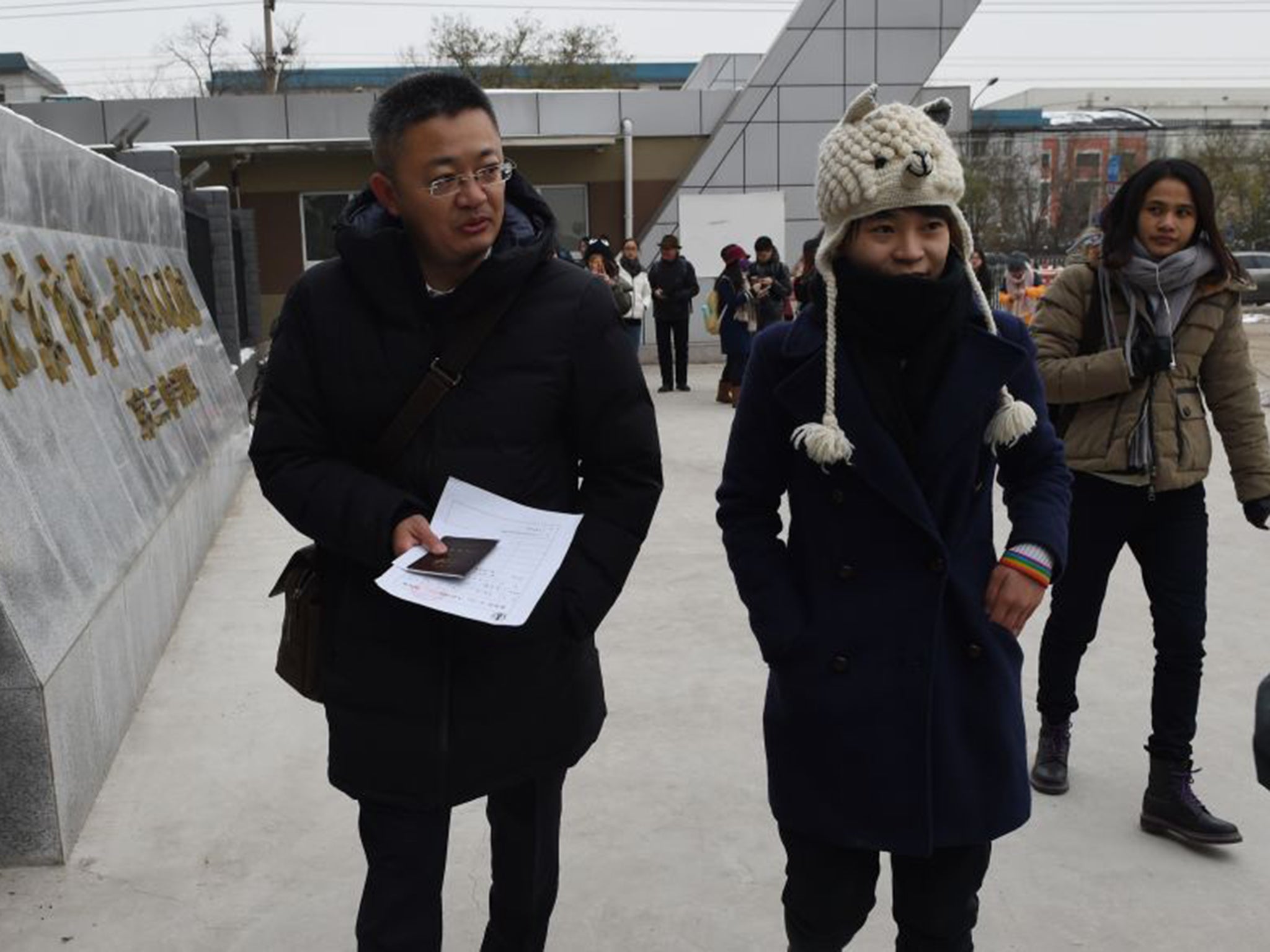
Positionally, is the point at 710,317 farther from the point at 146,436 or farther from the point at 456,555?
the point at 456,555

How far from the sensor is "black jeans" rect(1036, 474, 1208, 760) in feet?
11.4

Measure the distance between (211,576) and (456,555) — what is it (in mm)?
4338

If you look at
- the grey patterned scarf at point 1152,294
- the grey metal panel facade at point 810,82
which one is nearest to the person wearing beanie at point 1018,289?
the grey metal panel facade at point 810,82

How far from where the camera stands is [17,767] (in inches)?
126

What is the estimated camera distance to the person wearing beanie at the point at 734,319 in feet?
42.0

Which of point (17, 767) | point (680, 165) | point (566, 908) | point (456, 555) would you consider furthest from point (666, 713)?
point (680, 165)

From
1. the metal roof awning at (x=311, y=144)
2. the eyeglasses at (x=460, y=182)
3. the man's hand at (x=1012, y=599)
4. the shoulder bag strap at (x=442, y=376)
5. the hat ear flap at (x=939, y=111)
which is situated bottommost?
the man's hand at (x=1012, y=599)

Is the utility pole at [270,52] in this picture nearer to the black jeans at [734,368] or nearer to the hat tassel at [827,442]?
the black jeans at [734,368]

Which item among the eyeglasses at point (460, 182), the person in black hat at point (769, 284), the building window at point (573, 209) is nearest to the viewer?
the eyeglasses at point (460, 182)

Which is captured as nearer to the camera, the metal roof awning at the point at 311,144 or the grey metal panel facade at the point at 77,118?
the metal roof awning at the point at 311,144

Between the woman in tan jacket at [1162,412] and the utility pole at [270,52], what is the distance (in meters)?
40.1

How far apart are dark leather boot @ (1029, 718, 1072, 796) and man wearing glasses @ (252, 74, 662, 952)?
1912 millimetres

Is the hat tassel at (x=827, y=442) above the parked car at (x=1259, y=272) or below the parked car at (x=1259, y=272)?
above

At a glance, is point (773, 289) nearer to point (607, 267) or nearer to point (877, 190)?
point (607, 267)
